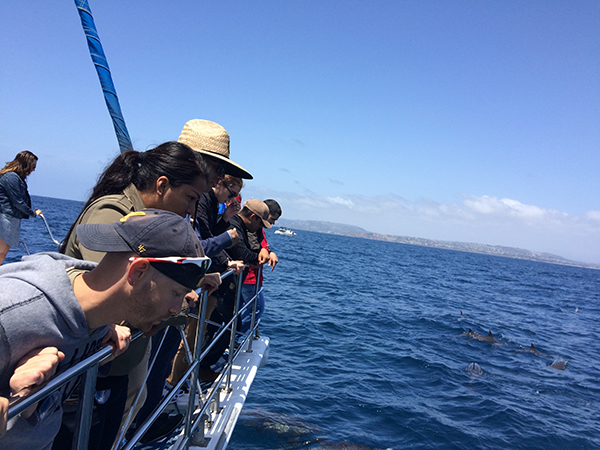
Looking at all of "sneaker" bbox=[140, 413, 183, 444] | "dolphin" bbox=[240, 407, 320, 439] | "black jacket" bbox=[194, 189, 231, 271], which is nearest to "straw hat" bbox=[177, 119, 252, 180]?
"black jacket" bbox=[194, 189, 231, 271]

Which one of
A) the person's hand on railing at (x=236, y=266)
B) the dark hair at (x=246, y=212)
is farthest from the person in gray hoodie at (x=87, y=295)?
the dark hair at (x=246, y=212)

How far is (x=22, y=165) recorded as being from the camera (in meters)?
4.77

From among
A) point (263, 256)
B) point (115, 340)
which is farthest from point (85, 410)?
point (263, 256)

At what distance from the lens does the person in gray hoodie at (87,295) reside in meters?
0.97

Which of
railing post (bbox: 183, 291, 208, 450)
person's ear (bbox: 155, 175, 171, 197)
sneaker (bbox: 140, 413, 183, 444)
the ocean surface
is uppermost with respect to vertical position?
person's ear (bbox: 155, 175, 171, 197)

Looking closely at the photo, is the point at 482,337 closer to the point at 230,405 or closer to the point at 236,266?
the point at 230,405

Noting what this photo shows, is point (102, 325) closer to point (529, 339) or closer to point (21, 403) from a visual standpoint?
point (21, 403)

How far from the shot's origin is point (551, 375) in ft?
31.8

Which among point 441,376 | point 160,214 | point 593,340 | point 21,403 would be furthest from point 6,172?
point 593,340

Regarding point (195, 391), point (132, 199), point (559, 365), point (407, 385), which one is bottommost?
point (407, 385)

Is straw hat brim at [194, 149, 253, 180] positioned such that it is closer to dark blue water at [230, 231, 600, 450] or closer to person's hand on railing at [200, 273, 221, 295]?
person's hand on railing at [200, 273, 221, 295]

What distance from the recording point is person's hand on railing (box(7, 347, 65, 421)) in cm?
89

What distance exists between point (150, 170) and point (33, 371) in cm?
134

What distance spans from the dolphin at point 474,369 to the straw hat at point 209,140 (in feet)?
26.7
